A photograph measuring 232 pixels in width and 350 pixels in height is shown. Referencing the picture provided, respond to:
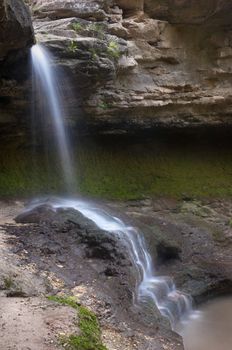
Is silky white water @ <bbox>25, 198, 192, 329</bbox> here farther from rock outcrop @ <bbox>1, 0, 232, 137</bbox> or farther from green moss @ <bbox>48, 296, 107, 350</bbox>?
rock outcrop @ <bbox>1, 0, 232, 137</bbox>

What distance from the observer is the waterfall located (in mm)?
7770

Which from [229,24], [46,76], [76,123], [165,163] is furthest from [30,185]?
[229,24]

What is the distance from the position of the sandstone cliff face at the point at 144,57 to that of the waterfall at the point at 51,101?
0.86 ft

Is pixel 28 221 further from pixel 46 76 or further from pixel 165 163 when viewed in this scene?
pixel 165 163

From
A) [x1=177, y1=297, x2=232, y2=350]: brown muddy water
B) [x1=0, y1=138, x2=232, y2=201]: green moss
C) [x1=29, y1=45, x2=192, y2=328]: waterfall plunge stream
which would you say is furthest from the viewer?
[x1=0, y1=138, x2=232, y2=201]: green moss

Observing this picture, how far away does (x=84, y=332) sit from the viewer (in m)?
3.86

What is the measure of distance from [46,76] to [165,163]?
4.03 m

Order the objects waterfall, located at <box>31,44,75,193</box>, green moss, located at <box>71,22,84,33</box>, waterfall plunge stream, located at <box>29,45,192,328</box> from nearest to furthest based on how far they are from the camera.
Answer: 1. waterfall plunge stream, located at <box>29,45,192,328</box>
2. waterfall, located at <box>31,44,75,193</box>
3. green moss, located at <box>71,22,84,33</box>

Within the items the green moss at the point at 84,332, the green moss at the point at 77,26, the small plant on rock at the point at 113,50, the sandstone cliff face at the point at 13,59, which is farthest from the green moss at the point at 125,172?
the green moss at the point at 84,332

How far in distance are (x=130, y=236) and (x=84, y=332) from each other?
123 inches

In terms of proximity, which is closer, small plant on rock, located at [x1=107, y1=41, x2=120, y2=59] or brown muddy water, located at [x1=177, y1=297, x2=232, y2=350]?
brown muddy water, located at [x1=177, y1=297, x2=232, y2=350]

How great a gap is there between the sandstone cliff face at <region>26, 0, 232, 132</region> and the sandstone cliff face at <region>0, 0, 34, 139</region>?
67 cm

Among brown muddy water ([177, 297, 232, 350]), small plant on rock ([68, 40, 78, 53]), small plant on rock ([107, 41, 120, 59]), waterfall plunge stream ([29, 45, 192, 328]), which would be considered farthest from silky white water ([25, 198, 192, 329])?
small plant on rock ([107, 41, 120, 59])

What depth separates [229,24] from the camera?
9.76 m
